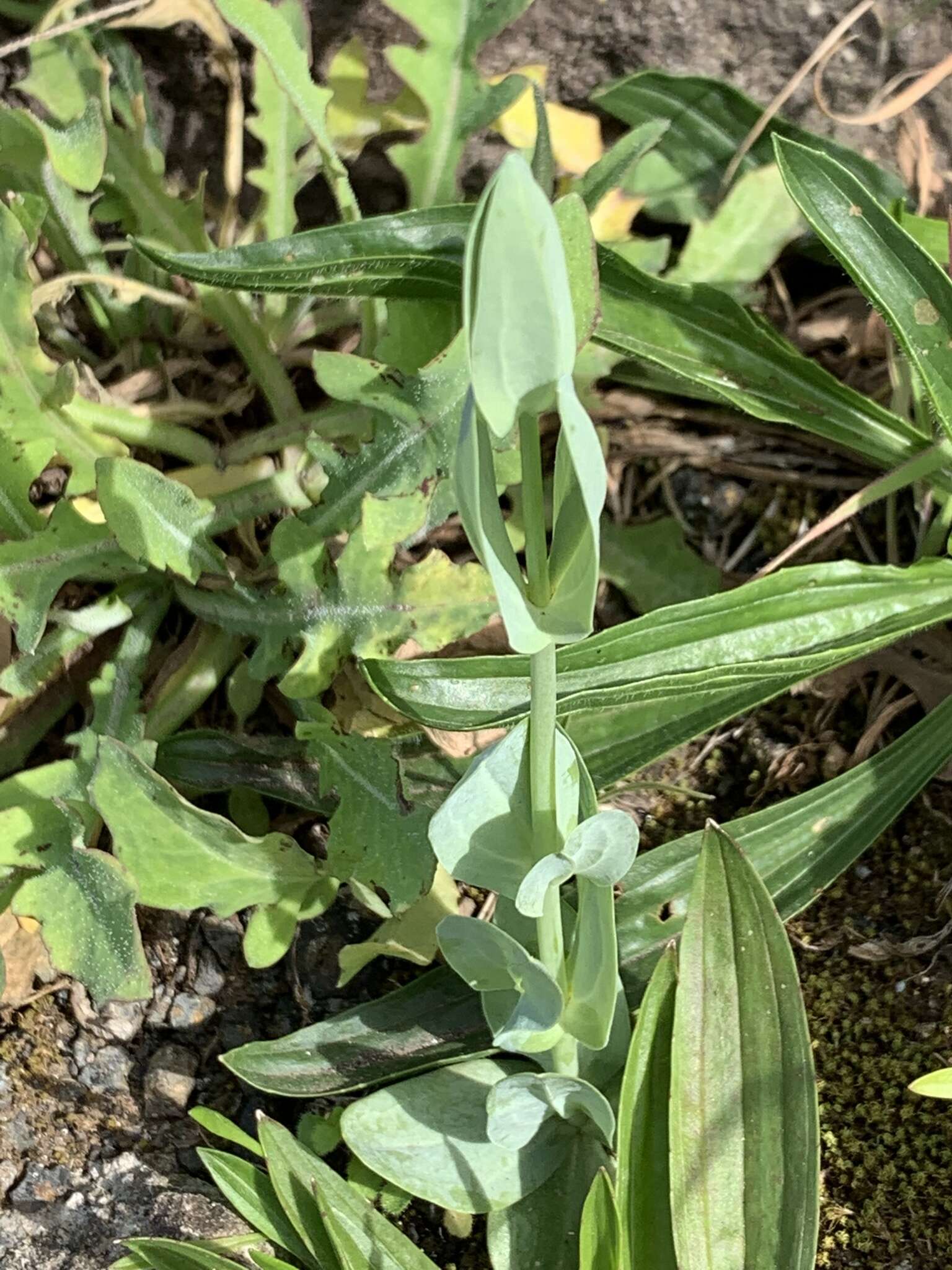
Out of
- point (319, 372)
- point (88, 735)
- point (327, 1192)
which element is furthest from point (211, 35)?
point (327, 1192)

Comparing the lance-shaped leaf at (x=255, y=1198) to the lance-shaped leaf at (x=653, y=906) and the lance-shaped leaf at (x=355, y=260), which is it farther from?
the lance-shaped leaf at (x=355, y=260)

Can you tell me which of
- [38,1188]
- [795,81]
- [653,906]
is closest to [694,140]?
[795,81]

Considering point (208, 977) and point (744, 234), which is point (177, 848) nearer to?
point (208, 977)

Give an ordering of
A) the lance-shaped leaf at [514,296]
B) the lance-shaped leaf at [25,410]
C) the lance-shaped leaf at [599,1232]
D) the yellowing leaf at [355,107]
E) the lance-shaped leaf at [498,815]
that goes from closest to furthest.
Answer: the lance-shaped leaf at [514,296] → the lance-shaped leaf at [498,815] → the lance-shaped leaf at [599,1232] → the lance-shaped leaf at [25,410] → the yellowing leaf at [355,107]

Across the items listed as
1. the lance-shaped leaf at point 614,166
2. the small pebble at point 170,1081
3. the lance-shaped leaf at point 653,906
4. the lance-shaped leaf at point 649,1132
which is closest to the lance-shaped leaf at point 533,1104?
the lance-shaped leaf at point 649,1132

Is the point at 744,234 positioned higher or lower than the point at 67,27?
lower

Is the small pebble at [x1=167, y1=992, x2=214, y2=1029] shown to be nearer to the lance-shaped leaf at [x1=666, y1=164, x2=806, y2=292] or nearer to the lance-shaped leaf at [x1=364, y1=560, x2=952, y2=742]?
the lance-shaped leaf at [x1=364, y1=560, x2=952, y2=742]

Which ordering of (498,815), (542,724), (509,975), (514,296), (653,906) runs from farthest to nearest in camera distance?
(653,906)
(509,975)
(498,815)
(542,724)
(514,296)

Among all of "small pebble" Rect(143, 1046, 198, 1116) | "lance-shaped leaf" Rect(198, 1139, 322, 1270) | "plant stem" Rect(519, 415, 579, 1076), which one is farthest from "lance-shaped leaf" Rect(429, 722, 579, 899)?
"small pebble" Rect(143, 1046, 198, 1116)
